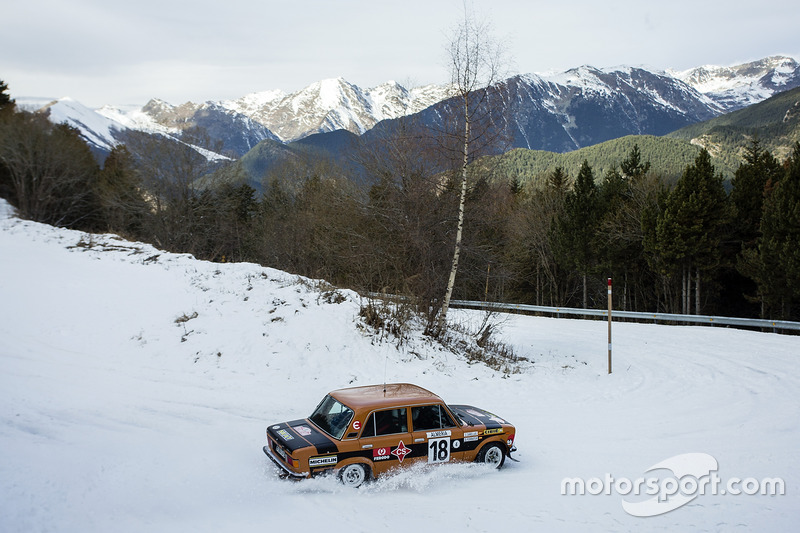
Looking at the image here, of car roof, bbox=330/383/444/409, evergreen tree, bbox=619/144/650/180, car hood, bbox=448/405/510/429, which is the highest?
evergreen tree, bbox=619/144/650/180

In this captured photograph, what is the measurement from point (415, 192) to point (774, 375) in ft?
46.5

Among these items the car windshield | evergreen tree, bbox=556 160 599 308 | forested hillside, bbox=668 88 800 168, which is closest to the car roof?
the car windshield

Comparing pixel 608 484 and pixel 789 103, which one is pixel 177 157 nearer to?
pixel 608 484

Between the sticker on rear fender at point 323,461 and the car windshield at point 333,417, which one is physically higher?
the car windshield at point 333,417

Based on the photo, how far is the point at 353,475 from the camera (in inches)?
293

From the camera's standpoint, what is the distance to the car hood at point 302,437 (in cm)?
725

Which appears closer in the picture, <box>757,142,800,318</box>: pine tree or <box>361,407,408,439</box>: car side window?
<box>361,407,408,439</box>: car side window

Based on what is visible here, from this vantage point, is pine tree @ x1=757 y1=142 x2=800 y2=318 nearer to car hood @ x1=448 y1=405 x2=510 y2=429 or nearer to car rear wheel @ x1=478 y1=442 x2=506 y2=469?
car hood @ x1=448 y1=405 x2=510 y2=429

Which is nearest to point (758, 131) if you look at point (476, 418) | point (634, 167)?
point (634, 167)

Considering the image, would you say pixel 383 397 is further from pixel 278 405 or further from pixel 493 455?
pixel 278 405

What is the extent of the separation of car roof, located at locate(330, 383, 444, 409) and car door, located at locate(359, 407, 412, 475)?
0.18 metres

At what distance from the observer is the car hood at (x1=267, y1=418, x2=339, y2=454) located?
7.25 m

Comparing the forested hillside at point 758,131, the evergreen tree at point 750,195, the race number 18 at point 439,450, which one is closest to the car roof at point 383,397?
the race number 18 at point 439,450

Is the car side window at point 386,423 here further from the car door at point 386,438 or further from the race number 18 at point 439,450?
the race number 18 at point 439,450
